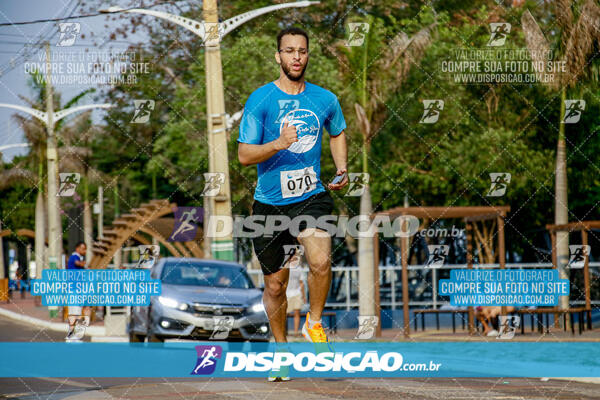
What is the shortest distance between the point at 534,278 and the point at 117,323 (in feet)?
30.0

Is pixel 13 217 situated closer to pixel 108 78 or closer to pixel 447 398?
pixel 108 78

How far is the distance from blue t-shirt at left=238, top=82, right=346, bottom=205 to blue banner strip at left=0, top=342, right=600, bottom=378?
1.15 meters

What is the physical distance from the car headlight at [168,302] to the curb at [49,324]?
9.46 meters

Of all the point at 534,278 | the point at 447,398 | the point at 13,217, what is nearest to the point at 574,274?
the point at 534,278

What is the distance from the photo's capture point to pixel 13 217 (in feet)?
249

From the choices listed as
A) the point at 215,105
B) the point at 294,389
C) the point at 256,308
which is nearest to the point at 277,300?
the point at 294,389

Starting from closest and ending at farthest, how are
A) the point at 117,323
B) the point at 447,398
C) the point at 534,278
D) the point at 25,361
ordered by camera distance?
the point at 447,398 < the point at 25,361 < the point at 534,278 < the point at 117,323

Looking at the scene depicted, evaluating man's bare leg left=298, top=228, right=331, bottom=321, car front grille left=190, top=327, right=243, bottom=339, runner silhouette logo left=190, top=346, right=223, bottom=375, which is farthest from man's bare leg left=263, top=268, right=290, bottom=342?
car front grille left=190, top=327, right=243, bottom=339

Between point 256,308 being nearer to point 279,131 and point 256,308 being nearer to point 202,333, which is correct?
point 202,333

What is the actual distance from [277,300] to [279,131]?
1.28 metres

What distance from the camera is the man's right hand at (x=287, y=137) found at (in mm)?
7023

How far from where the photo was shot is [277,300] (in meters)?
7.80

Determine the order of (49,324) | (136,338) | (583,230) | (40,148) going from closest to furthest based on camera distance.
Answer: (136,338), (583,230), (49,324), (40,148)

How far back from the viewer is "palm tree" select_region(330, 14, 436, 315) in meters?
22.7
